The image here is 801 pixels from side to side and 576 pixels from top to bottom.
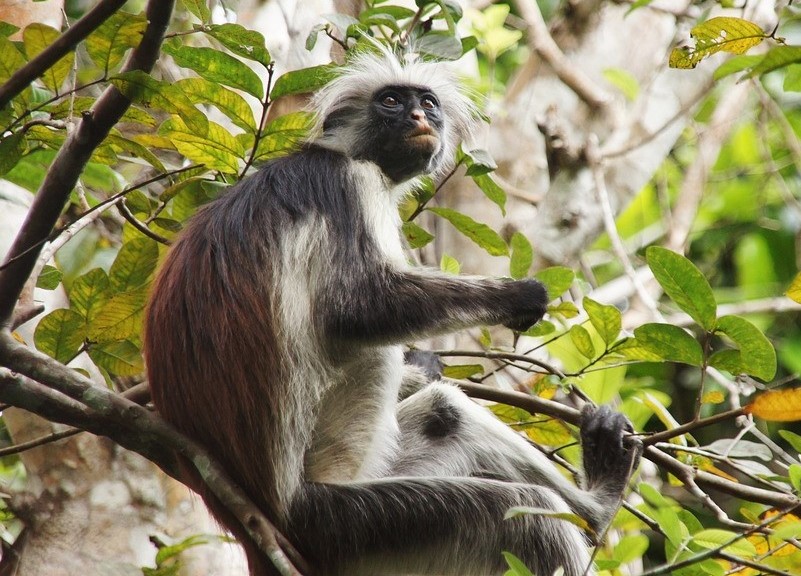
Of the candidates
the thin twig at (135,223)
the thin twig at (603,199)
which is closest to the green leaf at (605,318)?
the thin twig at (135,223)

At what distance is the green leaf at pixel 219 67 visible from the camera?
144 inches

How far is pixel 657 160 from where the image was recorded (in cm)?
760

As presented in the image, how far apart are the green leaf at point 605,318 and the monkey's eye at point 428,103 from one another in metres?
1.72

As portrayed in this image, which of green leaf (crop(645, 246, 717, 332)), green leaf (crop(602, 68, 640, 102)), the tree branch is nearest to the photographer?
the tree branch

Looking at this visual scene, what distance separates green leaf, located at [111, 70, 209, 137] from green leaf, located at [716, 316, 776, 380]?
2.05 m

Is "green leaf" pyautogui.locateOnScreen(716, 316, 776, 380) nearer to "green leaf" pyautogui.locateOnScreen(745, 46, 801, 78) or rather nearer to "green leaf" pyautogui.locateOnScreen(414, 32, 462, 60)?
"green leaf" pyautogui.locateOnScreen(745, 46, 801, 78)

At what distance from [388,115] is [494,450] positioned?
1.80 meters

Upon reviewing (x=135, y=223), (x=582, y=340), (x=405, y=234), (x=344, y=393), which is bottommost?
(x=344, y=393)

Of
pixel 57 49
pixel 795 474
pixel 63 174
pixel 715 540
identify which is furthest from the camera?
pixel 715 540

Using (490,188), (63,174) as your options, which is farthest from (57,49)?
(490,188)

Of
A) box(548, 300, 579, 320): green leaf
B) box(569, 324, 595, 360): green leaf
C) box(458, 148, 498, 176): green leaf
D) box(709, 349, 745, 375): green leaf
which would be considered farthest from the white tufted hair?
box(709, 349, 745, 375): green leaf

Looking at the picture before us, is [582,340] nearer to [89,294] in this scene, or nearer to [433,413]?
[433,413]

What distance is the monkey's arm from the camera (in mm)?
3848

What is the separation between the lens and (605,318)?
12.7 feet
